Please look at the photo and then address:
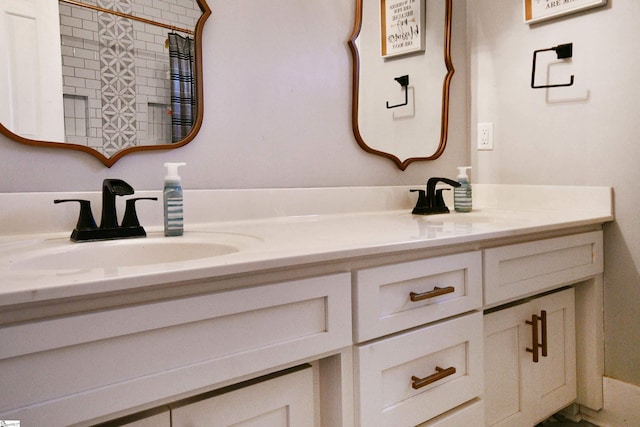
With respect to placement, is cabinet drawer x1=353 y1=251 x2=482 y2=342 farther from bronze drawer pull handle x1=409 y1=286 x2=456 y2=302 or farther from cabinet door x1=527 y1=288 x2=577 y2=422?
cabinet door x1=527 y1=288 x2=577 y2=422

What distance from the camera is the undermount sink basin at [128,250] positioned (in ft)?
3.03

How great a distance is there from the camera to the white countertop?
2.02 ft

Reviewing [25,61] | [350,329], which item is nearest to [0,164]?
[25,61]

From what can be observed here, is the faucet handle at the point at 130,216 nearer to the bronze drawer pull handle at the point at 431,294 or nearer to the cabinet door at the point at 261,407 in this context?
the cabinet door at the point at 261,407

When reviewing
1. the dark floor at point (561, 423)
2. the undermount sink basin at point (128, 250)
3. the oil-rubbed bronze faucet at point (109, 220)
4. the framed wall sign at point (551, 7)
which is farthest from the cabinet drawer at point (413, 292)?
the framed wall sign at point (551, 7)

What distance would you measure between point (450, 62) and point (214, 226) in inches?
49.8

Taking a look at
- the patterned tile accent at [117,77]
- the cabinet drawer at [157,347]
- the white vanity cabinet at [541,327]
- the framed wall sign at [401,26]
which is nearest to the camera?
the cabinet drawer at [157,347]

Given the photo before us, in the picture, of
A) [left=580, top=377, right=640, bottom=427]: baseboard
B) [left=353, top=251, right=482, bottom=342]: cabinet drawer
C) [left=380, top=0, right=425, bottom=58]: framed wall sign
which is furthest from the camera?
[left=380, top=0, right=425, bottom=58]: framed wall sign

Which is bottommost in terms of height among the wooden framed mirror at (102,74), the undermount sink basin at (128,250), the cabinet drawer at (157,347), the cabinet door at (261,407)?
the cabinet door at (261,407)

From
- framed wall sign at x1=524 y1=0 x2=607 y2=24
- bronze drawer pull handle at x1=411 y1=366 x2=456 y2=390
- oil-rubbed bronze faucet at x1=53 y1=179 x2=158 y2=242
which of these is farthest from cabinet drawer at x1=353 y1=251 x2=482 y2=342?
framed wall sign at x1=524 y1=0 x2=607 y2=24

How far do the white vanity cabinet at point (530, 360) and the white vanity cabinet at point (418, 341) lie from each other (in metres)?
0.14

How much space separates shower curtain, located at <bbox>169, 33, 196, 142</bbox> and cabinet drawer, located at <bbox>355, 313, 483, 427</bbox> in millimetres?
777

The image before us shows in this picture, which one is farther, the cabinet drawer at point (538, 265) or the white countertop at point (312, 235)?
the cabinet drawer at point (538, 265)

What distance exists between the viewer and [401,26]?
1735mm
